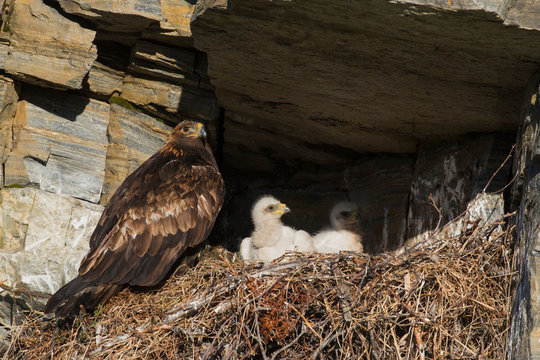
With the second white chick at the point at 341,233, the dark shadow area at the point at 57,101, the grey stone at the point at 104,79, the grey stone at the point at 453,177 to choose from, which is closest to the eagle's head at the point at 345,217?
the second white chick at the point at 341,233

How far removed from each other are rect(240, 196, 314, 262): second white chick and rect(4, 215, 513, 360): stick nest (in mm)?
917

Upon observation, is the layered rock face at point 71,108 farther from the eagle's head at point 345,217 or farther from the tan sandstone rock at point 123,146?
the eagle's head at point 345,217

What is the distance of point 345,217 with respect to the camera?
7598 millimetres

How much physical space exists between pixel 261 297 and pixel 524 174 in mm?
2383

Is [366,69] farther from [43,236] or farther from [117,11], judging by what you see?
[43,236]

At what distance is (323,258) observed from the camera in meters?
6.00

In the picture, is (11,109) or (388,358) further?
(11,109)

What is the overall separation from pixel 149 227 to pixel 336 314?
209 cm

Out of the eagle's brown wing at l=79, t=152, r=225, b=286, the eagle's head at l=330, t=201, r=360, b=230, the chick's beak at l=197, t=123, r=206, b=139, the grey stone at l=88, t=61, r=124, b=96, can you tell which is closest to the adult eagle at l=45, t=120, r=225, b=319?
the eagle's brown wing at l=79, t=152, r=225, b=286

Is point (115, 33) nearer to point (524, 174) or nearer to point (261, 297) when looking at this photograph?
point (261, 297)

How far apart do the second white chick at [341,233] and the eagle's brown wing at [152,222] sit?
123 centimetres

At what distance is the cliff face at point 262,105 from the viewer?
5.56 m

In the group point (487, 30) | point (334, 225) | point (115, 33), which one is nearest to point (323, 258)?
point (334, 225)

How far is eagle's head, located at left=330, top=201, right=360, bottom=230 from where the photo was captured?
7.59m
